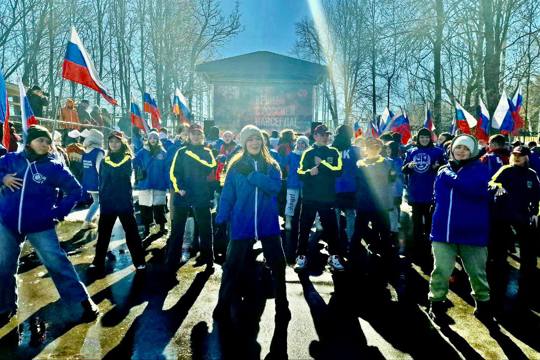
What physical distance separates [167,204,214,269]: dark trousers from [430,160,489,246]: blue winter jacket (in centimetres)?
318

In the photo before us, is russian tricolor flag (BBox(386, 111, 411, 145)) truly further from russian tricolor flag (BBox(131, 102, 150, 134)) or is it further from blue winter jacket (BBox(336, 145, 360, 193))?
russian tricolor flag (BBox(131, 102, 150, 134))

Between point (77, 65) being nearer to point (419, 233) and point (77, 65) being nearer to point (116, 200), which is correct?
point (116, 200)

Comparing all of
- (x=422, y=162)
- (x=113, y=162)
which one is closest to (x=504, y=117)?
(x=422, y=162)

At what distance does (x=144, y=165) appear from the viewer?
912 centimetres

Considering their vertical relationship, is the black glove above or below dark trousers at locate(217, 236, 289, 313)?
above

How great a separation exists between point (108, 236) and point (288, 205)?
3625mm

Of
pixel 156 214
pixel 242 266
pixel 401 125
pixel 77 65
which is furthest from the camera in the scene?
pixel 401 125

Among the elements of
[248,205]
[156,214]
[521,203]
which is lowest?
[156,214]

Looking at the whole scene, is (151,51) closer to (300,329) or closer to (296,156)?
(296,156)

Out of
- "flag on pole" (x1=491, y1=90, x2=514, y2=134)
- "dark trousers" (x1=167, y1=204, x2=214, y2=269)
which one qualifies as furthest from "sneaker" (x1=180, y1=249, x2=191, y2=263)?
"flag on pole" (x1=491, y1=90, x2=514, y2=134)

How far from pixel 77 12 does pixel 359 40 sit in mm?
18792

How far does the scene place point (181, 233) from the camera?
6434 millimetres

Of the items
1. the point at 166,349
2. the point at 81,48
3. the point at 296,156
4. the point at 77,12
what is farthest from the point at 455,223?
the point at 77,12

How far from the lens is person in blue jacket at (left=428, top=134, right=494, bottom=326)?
15.3 feet
